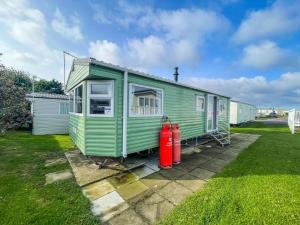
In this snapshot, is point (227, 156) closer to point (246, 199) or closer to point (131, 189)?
point (246, 199)

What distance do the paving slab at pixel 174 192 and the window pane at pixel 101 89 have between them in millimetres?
3310

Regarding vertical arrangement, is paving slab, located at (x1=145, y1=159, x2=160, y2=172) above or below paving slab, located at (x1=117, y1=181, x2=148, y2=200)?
above

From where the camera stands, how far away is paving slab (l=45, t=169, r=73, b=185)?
4.52 metres

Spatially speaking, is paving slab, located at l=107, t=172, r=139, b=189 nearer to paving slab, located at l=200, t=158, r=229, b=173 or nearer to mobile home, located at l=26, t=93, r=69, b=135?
paving slab, located at l=200, t=158, r=229, b=173

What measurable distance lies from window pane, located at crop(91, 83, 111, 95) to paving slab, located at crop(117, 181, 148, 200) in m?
2.84

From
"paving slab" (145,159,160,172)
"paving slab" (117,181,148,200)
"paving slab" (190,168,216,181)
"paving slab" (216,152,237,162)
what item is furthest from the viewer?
"paving slab" (216,152,237,162)

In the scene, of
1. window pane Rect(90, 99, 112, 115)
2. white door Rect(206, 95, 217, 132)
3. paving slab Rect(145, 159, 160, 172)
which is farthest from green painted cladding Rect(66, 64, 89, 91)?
white door Rect(206, 95, 217, 132)

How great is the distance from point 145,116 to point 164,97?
1.48 m

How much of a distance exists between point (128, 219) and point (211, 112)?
31.6ft

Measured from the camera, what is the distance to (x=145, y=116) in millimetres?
6199

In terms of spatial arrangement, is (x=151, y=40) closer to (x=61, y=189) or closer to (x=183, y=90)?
(x=183, y=90)

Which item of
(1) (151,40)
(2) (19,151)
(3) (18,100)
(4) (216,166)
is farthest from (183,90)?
(2) (19,151)

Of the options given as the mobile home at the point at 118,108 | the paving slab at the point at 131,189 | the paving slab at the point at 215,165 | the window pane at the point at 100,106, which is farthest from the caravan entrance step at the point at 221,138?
the window pane at the point at 100,106

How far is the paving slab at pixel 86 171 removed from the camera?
454 centimetres
